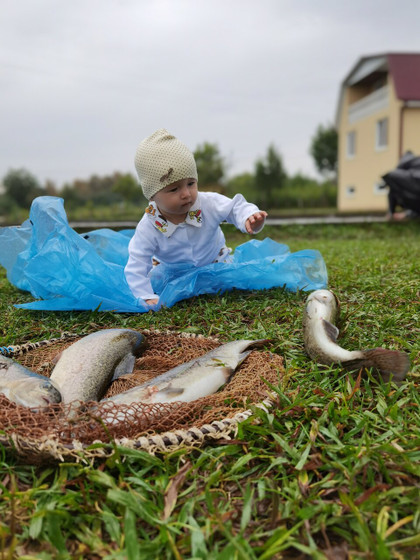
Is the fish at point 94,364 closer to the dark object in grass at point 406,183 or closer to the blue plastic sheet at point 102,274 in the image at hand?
the blue plastic sheet at point 102,274

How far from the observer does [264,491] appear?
1.56 metres

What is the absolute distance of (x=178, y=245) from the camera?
151 inches

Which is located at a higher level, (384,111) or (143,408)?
(384,111)

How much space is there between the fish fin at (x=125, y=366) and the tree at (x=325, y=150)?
44439 millimetres

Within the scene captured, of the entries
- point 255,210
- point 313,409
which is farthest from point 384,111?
point 313,409

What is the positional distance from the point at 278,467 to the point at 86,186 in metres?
59.1

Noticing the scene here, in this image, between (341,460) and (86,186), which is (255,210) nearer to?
(341,460)

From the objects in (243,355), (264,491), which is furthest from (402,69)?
(264,491)

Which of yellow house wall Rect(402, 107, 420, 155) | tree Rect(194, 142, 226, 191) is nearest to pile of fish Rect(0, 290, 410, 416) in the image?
yellow house wall Rect(402, 107, 420, 155)

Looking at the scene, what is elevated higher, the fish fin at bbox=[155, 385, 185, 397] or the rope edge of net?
the fish fin at bbox=[155, 385, 185, 397]

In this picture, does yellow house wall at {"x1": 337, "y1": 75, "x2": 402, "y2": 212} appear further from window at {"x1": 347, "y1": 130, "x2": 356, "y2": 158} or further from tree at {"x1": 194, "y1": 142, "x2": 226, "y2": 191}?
tree at {"x1": 194, "y1": 142, "x2": 226, "y2": 191}

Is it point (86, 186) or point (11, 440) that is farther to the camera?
point (86, 186)

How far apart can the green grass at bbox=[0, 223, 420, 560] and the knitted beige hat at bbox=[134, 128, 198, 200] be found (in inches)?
66.1

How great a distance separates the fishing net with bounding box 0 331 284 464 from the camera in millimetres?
1697
